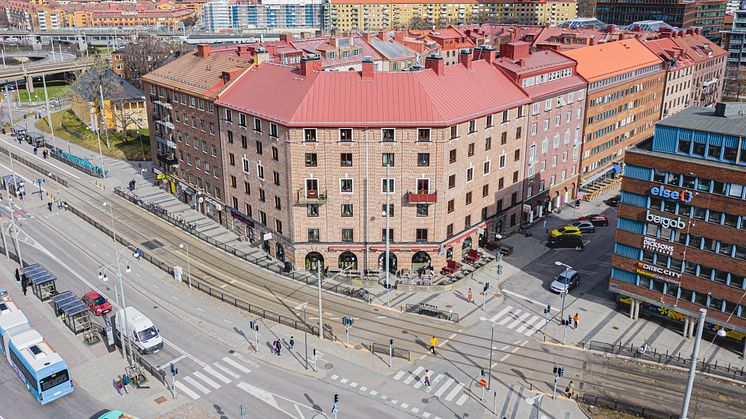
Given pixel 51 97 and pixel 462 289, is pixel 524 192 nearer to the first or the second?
pixel 462 289

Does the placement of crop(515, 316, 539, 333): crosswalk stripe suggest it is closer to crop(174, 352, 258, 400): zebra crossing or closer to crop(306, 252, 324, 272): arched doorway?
crop(306, 252, 324, 272): arched doorway

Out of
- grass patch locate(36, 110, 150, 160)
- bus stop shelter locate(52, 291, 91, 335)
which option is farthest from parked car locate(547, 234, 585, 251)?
grass patch locate(36, 110, 150, 160)

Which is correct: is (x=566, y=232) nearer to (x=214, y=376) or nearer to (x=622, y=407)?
(x=622, y=407)

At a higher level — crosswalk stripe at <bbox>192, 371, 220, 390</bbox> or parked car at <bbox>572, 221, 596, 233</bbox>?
parked car at <bbox>572, 221, 596, 233</bbox>

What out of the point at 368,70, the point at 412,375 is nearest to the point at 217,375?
the point at 412,375

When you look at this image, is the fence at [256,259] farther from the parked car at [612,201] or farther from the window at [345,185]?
the parked car at [612,201]

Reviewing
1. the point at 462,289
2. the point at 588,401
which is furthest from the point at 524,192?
the point at 588,401
